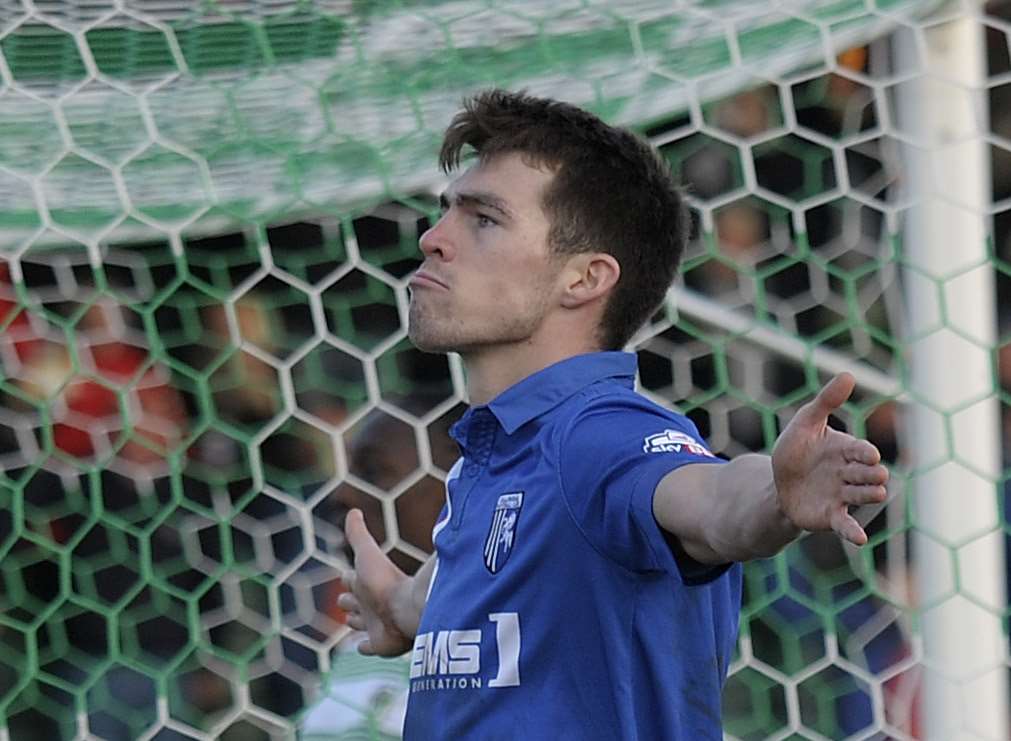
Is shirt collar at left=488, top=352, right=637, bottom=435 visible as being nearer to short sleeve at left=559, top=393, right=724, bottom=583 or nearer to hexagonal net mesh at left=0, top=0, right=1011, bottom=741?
short sleeve at left=559, top=393, right=724, bottom=583

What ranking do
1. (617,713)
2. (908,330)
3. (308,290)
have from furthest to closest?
(308,290) → (908,330) → (617,713)

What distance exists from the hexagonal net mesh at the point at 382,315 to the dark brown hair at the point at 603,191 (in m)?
0.51

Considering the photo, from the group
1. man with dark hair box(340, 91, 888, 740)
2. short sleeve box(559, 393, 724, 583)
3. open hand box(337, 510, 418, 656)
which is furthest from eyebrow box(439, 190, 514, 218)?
open hand box(337, 510, 418, 656)

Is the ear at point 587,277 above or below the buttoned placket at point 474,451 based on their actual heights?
above

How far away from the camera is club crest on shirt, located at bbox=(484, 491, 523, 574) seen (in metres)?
1.29

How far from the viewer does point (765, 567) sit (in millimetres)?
2240

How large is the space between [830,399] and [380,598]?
729 millimetres

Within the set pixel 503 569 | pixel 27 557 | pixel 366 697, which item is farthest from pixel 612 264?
pixel 27 557

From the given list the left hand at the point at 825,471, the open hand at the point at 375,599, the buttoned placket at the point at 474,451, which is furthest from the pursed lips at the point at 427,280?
the left hand at the point at 825,471

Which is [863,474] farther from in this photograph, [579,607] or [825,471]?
[579,607]

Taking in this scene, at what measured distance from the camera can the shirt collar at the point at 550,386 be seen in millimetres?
1353

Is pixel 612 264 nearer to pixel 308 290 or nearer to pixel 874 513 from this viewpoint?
pixel 308 290

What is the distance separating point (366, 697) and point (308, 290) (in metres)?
0.47

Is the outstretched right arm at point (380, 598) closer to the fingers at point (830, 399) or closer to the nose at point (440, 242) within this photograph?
the nose at point (440, 242)
